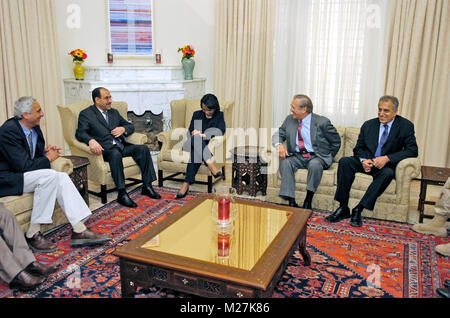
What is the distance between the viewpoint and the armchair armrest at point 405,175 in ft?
12.7

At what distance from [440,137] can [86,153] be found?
4414mm

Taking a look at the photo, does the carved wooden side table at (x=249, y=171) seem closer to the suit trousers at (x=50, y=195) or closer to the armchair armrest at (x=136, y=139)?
the armchair armrest at (x=136, y=139)

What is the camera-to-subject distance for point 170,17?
666cm

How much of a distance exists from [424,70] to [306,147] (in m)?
2.05

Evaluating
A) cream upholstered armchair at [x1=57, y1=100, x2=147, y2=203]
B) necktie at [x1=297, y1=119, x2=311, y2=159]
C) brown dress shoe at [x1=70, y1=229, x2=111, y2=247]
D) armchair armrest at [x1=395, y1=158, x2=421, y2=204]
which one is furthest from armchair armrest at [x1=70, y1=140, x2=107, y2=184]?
armchair armrest at [x1=395, y1=158, x2=421, y2=204]

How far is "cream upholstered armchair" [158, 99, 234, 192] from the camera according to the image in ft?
15.8

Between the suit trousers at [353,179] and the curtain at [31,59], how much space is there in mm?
4230

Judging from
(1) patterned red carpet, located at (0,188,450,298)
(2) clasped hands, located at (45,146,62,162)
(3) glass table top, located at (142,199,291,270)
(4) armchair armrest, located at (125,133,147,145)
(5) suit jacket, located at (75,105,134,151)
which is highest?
(5) suit jacket, located at (75,105,134,151)

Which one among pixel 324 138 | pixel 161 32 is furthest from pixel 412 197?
pixel 161 32

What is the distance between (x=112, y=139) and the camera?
15.2 ft

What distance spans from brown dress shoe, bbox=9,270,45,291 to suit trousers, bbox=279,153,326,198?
249cm

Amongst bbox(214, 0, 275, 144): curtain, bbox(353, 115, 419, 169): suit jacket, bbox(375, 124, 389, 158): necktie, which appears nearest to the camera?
bbox(353, 115, 419, 169): suit jacket

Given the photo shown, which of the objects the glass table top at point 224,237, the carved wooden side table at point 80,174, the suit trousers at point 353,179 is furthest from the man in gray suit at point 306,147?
the carved wooden side table at point 80,174

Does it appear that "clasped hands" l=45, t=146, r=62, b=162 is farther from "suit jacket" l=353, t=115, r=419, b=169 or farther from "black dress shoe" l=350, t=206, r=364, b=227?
"suit jacket" l=353, t=115, r=419, b=169
